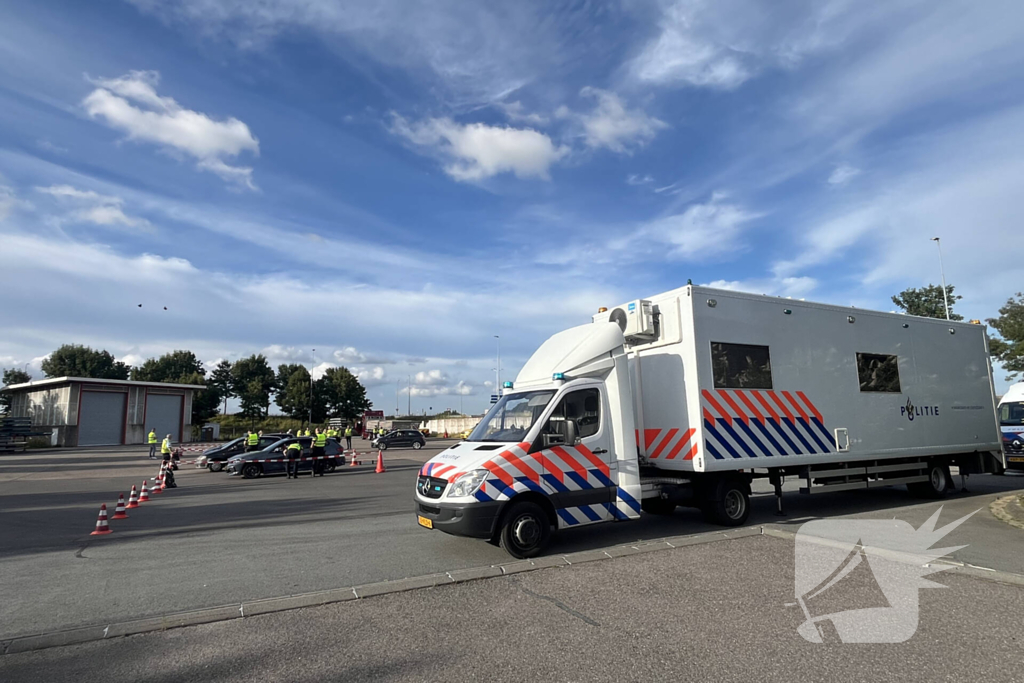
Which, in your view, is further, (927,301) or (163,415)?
(163,415)

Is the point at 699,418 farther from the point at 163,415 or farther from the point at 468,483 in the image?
the point at 163,415

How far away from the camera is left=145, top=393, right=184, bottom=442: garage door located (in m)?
57.8

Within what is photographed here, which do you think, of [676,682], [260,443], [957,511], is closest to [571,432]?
[676,682]

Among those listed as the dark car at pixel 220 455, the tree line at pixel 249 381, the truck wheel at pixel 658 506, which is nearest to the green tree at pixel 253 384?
the tree line at pixel 249 381

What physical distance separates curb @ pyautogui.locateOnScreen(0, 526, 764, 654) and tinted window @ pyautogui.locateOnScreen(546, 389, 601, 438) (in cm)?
157

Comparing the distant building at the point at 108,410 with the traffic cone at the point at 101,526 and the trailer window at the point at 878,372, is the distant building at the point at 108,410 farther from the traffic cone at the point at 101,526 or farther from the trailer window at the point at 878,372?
the trailer window at the point at 878,372

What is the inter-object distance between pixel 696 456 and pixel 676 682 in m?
4.77

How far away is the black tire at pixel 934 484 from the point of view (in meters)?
11.8

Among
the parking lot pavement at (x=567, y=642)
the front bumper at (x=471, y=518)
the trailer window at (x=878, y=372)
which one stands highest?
the trailer window at (x=878, y=372)

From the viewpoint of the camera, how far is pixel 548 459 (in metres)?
7.43

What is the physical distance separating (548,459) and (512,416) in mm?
861

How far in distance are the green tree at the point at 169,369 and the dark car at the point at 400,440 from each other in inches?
2316

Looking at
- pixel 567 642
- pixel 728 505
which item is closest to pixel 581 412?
pixel 728 505

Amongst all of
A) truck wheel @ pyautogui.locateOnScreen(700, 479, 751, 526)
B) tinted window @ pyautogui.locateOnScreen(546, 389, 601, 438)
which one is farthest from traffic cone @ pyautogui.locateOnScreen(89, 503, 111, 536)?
truck wheel @ pyautogui.locateOnScreen(700, 479, 751, 526)
